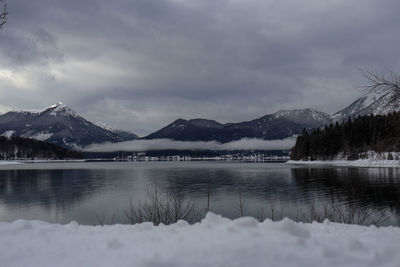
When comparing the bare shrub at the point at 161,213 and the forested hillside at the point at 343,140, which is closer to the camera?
the bare shrub at the point at 161,213

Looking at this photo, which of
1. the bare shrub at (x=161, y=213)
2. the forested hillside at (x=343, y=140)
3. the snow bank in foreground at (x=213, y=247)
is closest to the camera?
the snow bank in foreground at (x=213, y=247)

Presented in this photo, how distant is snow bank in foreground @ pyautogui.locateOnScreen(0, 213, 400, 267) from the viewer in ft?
21.9

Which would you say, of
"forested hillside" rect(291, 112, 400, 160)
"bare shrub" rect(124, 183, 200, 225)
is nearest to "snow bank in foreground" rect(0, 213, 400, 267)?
"bare shrub" rect(124, 183, 200, 225)

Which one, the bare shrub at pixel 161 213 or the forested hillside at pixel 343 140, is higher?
the forested hillside at pixel 343 140

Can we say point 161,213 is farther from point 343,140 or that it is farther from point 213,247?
point 343,140

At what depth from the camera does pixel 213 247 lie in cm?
689

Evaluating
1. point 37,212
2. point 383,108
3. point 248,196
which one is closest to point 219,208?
point 248,196

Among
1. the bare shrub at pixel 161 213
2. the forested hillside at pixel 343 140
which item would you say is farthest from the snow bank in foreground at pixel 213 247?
the forested hillside at pixel 343 140

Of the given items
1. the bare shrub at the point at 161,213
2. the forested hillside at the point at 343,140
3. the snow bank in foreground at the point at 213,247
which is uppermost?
the forested hillside at the point at 343,140

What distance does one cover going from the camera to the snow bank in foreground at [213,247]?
6680 millimetres

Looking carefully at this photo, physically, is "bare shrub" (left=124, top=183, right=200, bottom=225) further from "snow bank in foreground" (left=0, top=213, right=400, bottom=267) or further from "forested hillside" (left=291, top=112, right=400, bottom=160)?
"forested hillside" (left=291, top=112, right=400, bottom=160)

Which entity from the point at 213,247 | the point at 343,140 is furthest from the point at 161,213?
the point at 343,140

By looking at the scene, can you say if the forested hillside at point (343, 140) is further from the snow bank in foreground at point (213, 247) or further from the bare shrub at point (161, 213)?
the snow bank in foreground at point (213, 247)

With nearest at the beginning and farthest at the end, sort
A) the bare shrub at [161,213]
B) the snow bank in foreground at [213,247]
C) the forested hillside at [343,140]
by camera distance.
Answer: the snow bank in foreground at [213,247] → the bare shrub at [161,213] → the forested hillside at [343,140]
